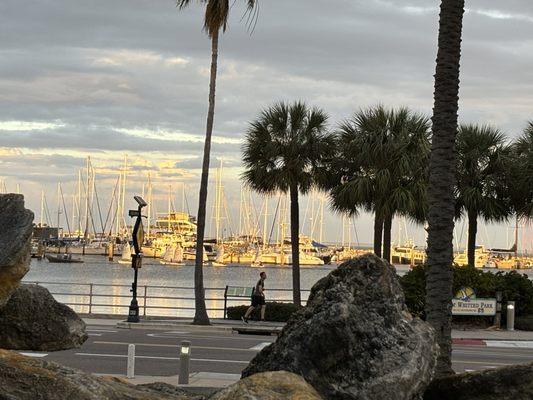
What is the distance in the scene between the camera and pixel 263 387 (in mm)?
5809

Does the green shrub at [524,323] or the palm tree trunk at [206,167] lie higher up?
the palm tree trunk at [206,167]

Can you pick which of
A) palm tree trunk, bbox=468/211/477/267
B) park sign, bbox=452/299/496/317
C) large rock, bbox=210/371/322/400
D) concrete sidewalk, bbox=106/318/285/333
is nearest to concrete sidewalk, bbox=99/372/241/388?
large rock, bbox=210/371/322/400

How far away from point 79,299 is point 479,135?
30.2 m

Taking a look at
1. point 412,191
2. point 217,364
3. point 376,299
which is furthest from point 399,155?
point 376,299

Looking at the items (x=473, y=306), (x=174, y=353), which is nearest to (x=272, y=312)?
(x=473, y=306)

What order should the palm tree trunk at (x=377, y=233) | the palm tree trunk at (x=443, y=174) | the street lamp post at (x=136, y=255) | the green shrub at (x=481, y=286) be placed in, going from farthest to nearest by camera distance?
1. the palm tree trunk at (x=377, y=233)
2. the green shrub at (x=481, y=286)
3. the street lamp post at (x=136, y=255)
4. the palm tree trunk at (x=443, y=174)

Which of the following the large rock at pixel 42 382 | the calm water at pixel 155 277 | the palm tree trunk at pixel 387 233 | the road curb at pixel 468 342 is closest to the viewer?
the large rock at pixel 42 382

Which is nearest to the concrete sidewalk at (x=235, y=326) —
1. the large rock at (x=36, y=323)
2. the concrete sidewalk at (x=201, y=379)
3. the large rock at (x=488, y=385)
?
the concrete sidewalk at (x=201, y=379)

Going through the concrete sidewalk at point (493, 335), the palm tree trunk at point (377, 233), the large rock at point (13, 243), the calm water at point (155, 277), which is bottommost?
the calm water at point (155, 277)

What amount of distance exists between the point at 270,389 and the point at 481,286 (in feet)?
90.0

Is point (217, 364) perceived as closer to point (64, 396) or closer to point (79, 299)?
point (64, 396)

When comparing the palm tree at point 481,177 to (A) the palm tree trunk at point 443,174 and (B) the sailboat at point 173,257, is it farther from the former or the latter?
(B) the sailboat at point 173,257

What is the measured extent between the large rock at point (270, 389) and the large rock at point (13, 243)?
2468 millimetres

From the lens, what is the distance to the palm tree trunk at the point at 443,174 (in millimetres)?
12156
